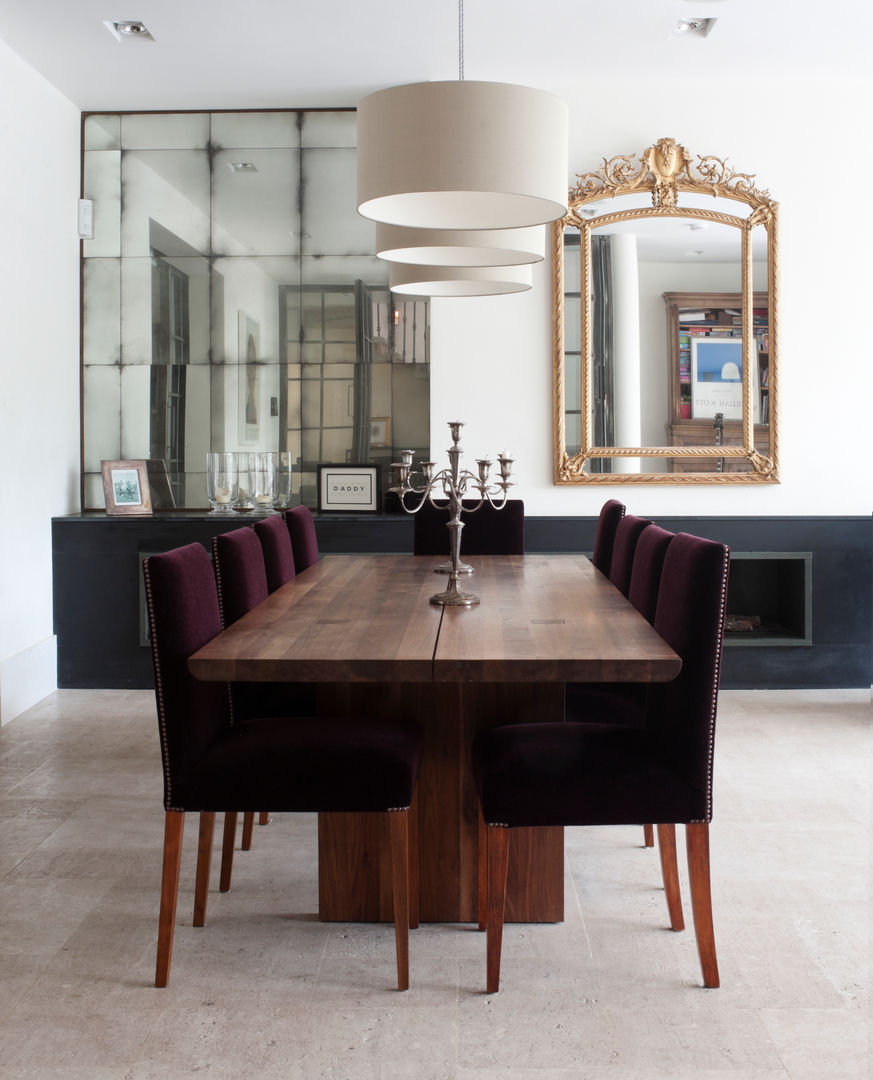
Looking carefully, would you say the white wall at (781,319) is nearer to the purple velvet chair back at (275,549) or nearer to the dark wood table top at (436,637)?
the purple velvet chair back at (275,549)

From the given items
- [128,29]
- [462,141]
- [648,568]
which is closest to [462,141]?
[462,141]

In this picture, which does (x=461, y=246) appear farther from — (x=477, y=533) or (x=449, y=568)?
(x=477, y=533)

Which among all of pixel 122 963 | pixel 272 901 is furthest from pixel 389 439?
pixel 122 963

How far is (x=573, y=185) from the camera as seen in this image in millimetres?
4660

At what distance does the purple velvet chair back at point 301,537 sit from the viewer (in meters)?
3.56

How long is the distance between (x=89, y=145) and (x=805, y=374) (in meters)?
3.53

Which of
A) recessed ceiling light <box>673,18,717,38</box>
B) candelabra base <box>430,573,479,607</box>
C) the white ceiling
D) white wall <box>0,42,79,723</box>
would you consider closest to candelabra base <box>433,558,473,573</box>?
candelabra base <box>430,573,479,607</box>

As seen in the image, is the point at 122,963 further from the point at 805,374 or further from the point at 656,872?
the point at 805,374

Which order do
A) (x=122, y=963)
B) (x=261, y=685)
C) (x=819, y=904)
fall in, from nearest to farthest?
1. (x=122, y=963)
2. (x=819, y=904)
3. (x=261, y=685)

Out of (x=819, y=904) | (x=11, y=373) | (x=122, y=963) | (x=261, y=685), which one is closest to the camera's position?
(x=122, y=963)

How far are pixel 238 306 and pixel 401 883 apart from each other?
11.4 ft

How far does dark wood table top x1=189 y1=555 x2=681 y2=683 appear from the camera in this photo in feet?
6.40

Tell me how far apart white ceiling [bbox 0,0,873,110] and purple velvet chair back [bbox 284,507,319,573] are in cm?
188

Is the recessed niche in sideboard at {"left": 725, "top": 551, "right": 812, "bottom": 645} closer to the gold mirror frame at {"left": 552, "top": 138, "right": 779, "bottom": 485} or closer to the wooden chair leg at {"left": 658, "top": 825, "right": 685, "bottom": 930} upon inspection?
the gold mirror frame at {"left": 552, "top": 138, "right": 779, "bottom": 485}
